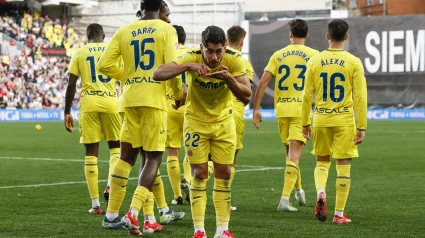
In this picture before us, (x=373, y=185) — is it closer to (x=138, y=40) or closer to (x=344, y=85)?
(x=344, y=85)

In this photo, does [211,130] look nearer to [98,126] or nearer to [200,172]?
[200,172]

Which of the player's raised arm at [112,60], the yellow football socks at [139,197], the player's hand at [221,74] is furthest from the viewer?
the player's raised arm at [112,60]

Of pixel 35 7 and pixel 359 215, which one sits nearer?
pixel 359 215

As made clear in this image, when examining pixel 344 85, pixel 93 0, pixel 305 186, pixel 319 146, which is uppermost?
pixel 93 0

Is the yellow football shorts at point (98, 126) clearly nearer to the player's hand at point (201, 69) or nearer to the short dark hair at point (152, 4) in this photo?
the short dark hair at point (152, 4)

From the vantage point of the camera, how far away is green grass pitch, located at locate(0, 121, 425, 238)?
8.66 m

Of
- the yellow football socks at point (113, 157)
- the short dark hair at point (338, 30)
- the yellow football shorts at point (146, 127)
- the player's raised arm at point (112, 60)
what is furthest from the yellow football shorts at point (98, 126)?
the short dark hair at point (338, 30)

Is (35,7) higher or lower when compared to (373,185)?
higher

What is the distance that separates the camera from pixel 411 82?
41500 mm

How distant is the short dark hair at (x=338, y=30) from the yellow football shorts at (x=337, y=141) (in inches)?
39.1

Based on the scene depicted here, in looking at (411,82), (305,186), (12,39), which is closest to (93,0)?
(12,39)

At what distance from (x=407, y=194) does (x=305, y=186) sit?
6.57 feet

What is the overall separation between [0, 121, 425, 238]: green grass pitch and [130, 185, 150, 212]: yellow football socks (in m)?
0.50

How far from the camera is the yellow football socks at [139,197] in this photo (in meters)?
7.86
